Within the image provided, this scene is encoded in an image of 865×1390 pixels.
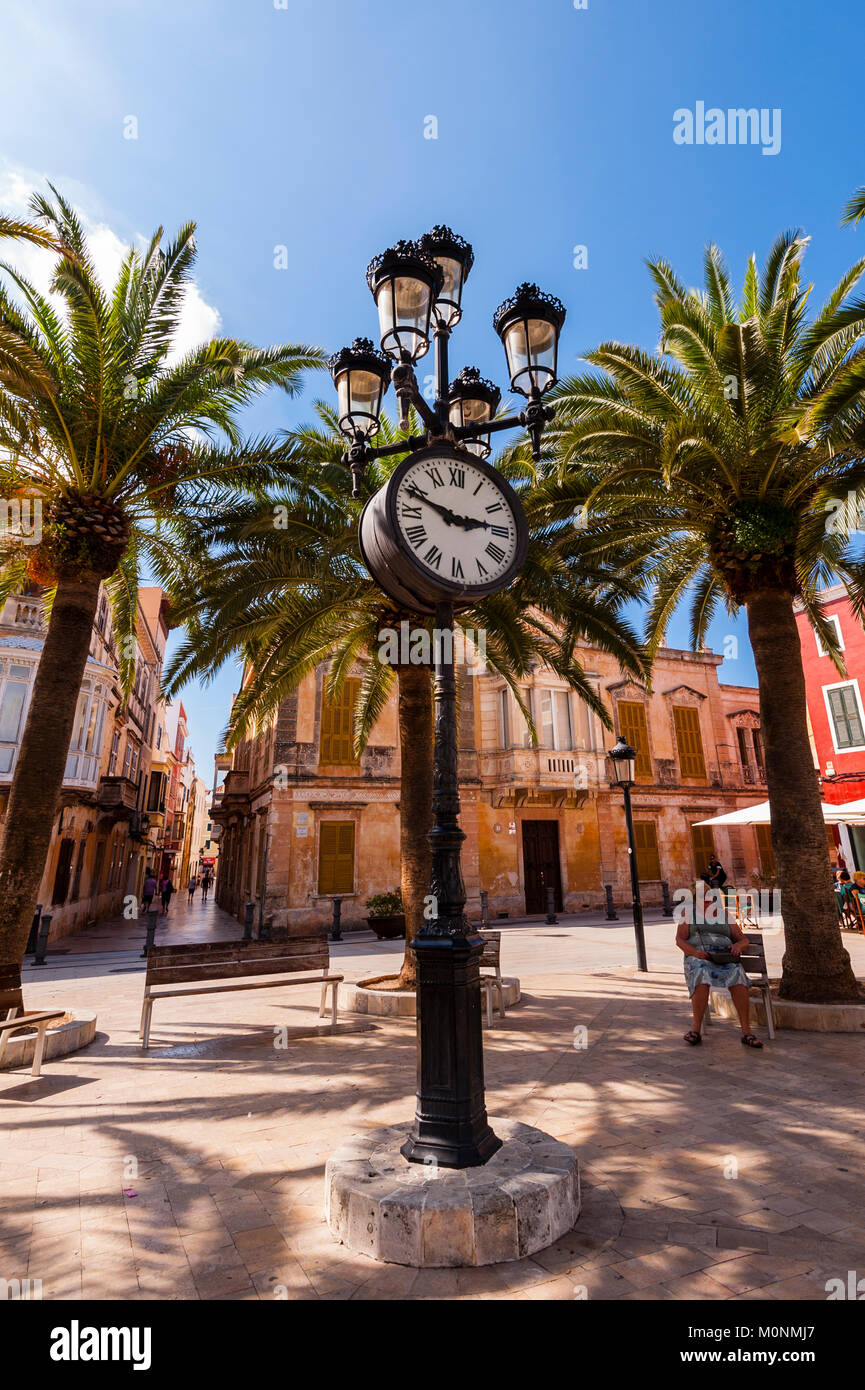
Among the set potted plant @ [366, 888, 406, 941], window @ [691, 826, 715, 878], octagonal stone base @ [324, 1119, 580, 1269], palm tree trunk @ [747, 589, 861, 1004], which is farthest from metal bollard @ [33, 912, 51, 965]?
window @ [691, 826, 715, 878]

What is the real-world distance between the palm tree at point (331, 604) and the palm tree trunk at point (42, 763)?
1.37 metres

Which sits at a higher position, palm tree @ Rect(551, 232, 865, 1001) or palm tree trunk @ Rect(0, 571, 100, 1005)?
palm tree @ Rect(551, 232, 865, 1001)

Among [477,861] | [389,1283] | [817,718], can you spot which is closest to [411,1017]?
[389,1283]

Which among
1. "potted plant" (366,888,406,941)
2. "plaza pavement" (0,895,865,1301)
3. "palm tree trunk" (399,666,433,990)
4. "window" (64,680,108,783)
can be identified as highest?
"window" (64,680,108,783)

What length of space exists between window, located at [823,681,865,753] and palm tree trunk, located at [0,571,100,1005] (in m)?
24.1

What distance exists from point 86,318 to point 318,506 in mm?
3240

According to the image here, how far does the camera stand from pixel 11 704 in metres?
18.8

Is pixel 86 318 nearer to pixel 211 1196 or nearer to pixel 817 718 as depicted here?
pixel 211 1196

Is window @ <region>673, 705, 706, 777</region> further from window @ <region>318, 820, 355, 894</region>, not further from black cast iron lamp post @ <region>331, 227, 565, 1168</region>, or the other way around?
black cast iron lamp post @ <region>331, 227, 565, 1168</region>

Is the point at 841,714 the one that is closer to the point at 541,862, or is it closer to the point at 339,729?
the point at 541,862

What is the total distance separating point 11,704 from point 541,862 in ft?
57.8

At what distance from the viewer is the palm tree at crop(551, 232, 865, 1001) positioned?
7.07 m

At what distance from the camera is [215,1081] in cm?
567
